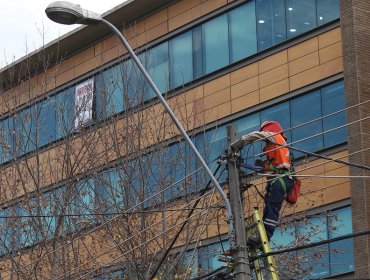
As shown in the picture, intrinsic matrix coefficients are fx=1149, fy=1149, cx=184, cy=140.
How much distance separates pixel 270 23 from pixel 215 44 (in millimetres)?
2321

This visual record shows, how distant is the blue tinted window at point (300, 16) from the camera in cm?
3056

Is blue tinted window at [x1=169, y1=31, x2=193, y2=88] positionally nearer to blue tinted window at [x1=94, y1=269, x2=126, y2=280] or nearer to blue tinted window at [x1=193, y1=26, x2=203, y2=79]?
blue tinted window at [x1=193, y1=26, x2=203, y2=79]

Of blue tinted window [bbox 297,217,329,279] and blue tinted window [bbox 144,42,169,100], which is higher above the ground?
blue tinted window [bbox 144,42,169,100]

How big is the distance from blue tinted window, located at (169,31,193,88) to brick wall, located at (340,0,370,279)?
19.9ft

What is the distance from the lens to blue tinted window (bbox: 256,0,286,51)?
104ft

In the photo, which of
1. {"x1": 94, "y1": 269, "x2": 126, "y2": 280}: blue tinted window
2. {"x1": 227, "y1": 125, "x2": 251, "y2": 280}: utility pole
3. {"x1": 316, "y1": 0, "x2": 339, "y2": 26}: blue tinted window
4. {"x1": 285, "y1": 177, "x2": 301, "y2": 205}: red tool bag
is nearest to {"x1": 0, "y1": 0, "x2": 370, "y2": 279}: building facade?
{"x1": 316, "y1": 0, "x2": 339, "y2": 26}: blue tinted window

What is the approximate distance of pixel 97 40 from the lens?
3738 centimetres

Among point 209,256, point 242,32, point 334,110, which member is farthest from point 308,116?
point 209,256

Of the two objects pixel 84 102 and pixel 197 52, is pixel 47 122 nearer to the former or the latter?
pixel 197 52

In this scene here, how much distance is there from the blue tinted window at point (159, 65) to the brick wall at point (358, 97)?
630cm

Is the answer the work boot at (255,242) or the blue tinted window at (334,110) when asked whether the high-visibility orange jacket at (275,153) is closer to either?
the work boot at (255,242)

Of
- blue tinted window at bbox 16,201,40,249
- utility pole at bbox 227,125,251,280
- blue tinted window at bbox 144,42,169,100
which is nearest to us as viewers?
utility pole at bbox 227,125,251,280

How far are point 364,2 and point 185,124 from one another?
563 cm

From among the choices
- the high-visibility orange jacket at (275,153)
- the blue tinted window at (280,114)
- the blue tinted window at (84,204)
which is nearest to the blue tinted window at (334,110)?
the blue tinted window at (280,114)
